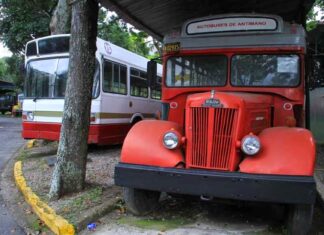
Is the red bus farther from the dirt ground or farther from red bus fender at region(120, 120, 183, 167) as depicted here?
the dirt ground

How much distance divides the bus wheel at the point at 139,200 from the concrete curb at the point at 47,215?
34.8 inches

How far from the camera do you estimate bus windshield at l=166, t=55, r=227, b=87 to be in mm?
7039

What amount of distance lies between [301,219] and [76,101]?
3.59 metres

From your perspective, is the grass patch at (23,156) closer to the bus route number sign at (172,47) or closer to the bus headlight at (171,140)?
the bus route number sign at (172,47)

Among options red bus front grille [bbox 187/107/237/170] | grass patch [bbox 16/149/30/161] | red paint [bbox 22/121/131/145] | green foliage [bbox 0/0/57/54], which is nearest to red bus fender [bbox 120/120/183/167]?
red bus front grille [bbox 187/107/237/170]

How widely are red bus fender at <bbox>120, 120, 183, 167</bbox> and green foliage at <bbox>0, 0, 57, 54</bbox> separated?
1881 centimetres

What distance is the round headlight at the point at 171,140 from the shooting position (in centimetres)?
574

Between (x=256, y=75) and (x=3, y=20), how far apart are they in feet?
80.5

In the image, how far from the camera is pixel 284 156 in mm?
5297

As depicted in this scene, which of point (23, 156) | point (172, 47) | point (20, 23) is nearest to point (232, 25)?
point (172, 47)

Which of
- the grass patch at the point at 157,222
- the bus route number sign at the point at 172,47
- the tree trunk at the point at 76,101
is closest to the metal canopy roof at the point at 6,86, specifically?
the tree trunk at the point at 76,101

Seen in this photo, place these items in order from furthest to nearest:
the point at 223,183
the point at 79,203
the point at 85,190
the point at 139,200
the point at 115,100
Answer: the point at 115,100, the point at 85,190, the point at 79,203, the point at 139,200, the point at 223,183

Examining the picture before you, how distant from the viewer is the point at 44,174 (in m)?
8.96

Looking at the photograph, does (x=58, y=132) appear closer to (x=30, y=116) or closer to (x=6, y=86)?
(x=30, y=116)
